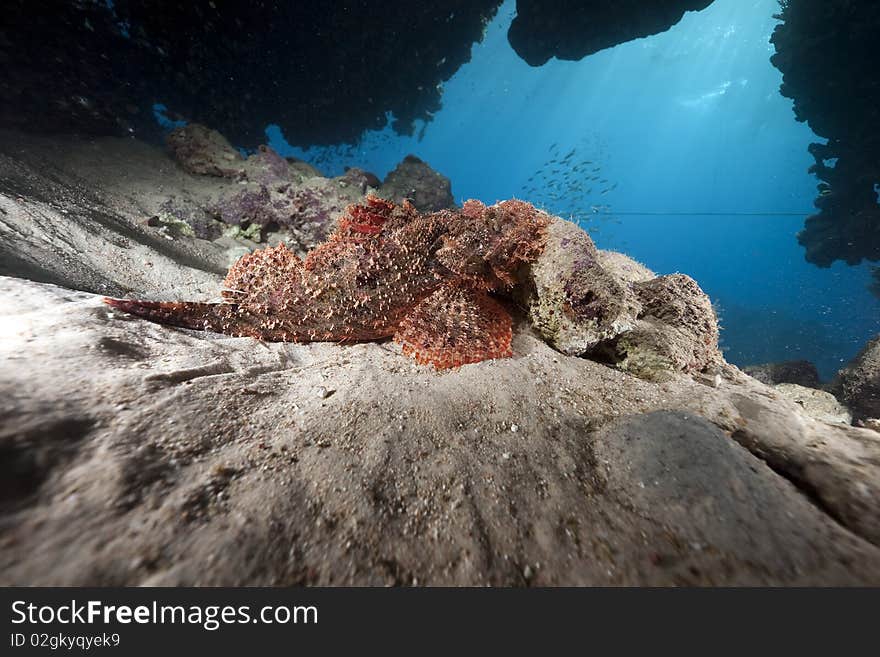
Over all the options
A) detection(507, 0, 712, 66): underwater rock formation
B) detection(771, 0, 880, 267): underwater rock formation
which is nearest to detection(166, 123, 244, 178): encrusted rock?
detection(507, 0, 712, 66): underwater rock formation

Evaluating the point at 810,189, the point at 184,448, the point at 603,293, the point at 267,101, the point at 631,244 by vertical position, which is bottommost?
the point at 184,448

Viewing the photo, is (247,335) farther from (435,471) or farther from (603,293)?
(603,293)

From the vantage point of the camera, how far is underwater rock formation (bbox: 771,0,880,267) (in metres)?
10.9

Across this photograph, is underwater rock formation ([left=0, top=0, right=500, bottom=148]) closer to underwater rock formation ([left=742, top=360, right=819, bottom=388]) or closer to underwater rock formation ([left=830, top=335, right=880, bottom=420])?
underwater rock formation ([left=742, top=360, right=819, bottom=388])

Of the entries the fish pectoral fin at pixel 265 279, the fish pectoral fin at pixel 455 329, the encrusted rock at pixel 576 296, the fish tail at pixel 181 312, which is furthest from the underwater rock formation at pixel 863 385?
the fish tail at pixel 181 312

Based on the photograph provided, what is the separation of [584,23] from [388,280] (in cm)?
1951

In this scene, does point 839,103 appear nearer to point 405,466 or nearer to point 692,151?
point 405,466

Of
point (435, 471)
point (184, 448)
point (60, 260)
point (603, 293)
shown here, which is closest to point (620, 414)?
point (603, 293)

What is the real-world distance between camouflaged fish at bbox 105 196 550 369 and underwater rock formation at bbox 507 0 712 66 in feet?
59.4

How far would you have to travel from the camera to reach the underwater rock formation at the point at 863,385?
7.04 m

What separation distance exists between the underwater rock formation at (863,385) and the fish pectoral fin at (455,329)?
8.93 m

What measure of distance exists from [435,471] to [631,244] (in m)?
136

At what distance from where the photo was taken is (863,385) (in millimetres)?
7242

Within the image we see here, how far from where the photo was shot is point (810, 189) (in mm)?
97125
